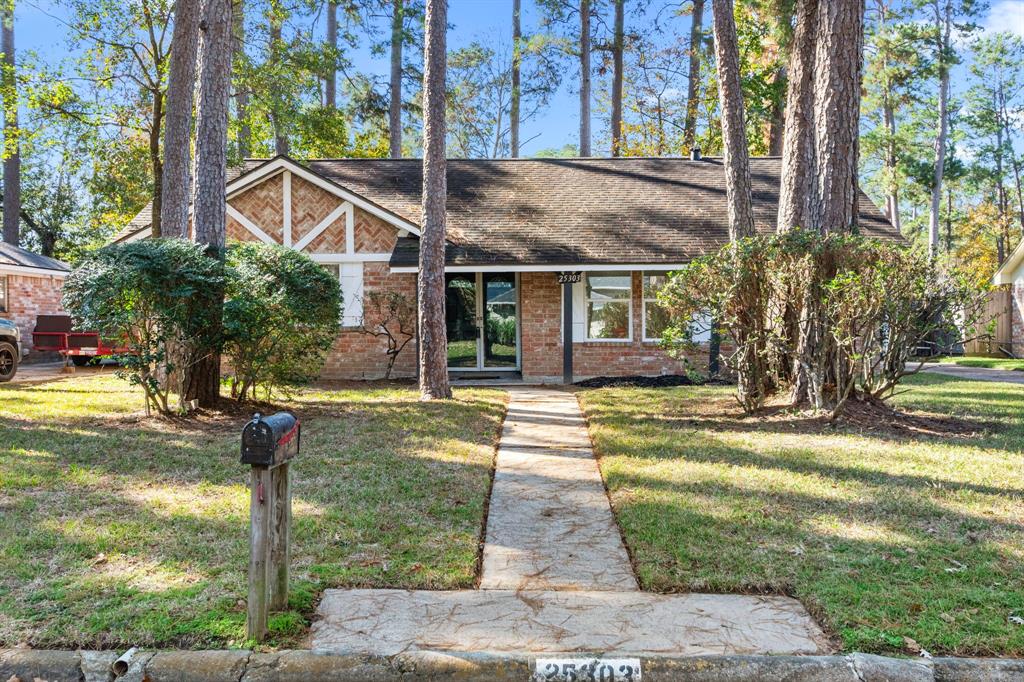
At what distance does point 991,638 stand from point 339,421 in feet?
24.4

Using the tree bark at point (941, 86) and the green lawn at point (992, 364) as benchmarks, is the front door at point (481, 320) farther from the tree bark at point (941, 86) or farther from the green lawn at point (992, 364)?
the tree bark at point (941, 86)

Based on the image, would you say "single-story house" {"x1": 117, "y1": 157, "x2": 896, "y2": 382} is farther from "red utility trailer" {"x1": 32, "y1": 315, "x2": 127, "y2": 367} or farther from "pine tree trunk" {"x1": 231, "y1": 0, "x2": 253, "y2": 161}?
"pine tree trunk" {"x1": 231, "y1": 0, "x2": 253, "y2": 161}

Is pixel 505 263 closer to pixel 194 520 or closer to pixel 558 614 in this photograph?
pixel 194 520

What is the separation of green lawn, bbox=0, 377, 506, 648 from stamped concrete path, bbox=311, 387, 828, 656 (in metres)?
0.19

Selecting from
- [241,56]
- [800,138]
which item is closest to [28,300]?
[241,56]

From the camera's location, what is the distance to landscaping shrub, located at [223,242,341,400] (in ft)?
28.8

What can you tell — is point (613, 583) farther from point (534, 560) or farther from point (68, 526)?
point (68, 526)

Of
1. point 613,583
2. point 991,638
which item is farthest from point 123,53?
point 991,638

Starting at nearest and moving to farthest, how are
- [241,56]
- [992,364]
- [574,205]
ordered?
[574,205] → [241,56] → [992,364]

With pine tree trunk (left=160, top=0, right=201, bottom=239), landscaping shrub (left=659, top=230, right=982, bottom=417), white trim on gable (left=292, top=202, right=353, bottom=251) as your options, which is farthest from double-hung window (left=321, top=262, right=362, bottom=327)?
landscaping shrub (left=659, top=230, right=982, bottom=417)

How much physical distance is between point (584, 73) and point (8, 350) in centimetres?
2109

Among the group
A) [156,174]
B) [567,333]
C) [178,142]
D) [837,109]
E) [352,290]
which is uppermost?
[156,174]

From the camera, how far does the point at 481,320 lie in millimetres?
16078

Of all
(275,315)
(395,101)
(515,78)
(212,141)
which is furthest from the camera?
(515,78)
